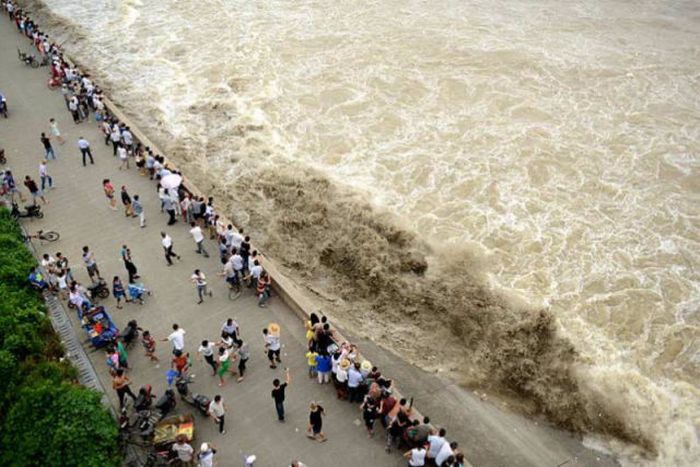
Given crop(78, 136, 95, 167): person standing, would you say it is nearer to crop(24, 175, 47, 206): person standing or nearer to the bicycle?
crop(24, 175, 47, 206): person standing

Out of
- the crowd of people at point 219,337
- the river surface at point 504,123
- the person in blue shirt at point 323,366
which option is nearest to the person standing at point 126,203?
the crowd of people at point 219,337

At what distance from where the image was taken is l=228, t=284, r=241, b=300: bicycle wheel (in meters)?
16.1

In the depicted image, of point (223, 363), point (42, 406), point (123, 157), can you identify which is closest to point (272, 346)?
point (223, 363)

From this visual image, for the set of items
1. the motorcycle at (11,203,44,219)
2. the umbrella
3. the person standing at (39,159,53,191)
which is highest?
the umbrella

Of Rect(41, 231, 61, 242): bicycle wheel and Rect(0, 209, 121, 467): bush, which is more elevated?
Rect(41, 231, 61, 242): bicycle wheel

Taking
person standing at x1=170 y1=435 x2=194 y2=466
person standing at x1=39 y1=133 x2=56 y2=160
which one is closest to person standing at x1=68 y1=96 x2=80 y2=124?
person standing at x1=39 y1=133 x2=56 y2=160

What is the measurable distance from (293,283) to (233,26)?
25268mm

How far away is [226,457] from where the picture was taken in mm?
12289

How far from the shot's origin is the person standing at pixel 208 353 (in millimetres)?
13445

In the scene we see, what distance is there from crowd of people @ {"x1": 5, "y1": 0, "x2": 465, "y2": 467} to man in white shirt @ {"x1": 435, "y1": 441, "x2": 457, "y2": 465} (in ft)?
0.06

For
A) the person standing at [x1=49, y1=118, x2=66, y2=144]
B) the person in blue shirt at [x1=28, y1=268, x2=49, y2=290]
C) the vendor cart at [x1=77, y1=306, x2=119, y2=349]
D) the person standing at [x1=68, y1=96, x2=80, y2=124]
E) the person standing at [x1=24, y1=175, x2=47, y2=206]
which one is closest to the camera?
the vendor cart at [x1=77, y1=306, x2=119, y2=349]

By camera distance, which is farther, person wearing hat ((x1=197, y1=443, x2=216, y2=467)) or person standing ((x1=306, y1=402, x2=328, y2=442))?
person standing ((x1=306, y1=402, x2=328, y2=442))

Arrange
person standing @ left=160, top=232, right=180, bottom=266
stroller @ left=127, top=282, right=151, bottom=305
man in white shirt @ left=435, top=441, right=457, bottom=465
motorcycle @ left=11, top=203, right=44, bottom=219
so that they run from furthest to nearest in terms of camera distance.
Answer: motorcycle @ left=11, top=203, right=44, bottom=219
person standing @ left=160, top=232, right=180, bottom=266
stroller @ left=127, top=282, right=151, bottom=305
man in white shirt @ left=435, top=441, right=457, bottom=465

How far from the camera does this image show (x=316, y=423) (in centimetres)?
1228
